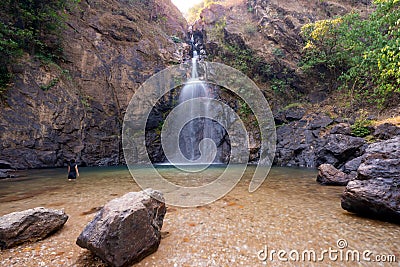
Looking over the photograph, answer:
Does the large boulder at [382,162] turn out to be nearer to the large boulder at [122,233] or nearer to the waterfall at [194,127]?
the large boulder at [122,233]

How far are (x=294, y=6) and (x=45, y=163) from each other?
1054 inches

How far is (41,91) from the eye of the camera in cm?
1323

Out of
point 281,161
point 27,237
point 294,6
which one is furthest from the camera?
point 294,6

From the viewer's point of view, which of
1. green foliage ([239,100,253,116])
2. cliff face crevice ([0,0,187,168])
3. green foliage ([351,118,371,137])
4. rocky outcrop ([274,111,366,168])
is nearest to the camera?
rocky outcrop ([274,111,366,168])

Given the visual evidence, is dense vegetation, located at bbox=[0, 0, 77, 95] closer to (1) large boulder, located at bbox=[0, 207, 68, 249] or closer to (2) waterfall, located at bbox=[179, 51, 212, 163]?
(2) waterfall, located at bbox=[179, 51, 212, 163]

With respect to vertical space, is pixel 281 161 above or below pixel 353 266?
above

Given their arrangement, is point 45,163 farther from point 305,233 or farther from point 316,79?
point 316,79

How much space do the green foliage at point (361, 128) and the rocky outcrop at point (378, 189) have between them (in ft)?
26.3

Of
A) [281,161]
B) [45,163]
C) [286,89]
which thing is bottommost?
[45,163]

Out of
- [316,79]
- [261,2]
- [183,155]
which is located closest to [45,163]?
[183,155]

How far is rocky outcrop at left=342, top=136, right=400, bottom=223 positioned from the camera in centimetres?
362

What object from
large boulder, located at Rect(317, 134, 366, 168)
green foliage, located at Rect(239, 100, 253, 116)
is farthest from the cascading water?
large boulder, located at Rect(317, 134, 366, 168)

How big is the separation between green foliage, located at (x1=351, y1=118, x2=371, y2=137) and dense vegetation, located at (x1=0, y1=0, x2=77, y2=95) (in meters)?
20.3

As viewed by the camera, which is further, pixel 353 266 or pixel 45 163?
pixel 45 163
